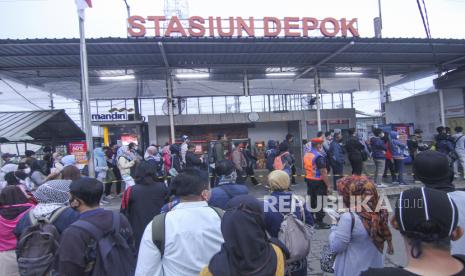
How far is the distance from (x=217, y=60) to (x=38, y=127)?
28.4 ft

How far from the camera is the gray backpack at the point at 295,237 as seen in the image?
119 inches

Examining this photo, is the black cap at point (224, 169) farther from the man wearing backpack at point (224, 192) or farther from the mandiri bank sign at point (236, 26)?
the mandiri bank sign at point (236, 26)

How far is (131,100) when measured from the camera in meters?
19.2

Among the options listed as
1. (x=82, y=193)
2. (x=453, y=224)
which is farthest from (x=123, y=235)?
(x=453, y=224)

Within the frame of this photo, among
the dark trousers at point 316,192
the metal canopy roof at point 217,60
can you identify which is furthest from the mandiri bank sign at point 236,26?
the dark trousers at point 316,192

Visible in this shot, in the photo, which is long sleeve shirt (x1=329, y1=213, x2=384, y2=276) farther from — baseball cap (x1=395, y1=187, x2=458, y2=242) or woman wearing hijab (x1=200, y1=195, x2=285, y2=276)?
baseball cap (x1=395, y1=187, x2=458, y2=242)

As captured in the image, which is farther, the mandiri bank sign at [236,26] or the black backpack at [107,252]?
the mandiri bank sign at [236,26]

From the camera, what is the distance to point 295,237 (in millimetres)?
3090

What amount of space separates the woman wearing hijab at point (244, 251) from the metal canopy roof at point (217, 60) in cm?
947

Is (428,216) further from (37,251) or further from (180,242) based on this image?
(37,251)

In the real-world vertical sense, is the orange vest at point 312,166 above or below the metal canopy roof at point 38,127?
below

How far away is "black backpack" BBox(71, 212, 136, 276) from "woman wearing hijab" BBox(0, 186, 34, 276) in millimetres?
1624


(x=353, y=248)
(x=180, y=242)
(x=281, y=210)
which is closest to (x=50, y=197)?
(x=180, y=242)

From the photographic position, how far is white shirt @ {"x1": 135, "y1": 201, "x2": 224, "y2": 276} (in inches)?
87.5
